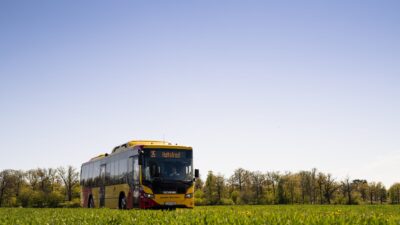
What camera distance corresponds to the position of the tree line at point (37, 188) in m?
87.1

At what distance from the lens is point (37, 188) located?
330 ft

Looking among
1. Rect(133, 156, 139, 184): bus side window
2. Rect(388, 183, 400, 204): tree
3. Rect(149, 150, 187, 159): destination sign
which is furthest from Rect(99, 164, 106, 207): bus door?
Rect(388, 183, 400, 204): tree

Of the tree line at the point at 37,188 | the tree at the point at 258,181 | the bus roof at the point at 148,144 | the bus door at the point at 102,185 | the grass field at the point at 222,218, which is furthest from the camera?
the tree at the point at 258,181

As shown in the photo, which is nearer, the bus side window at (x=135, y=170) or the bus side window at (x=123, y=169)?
the bus side window at (x=135, y=170)

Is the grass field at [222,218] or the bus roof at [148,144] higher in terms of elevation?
the bus roof at [148,144]

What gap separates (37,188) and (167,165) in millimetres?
84880

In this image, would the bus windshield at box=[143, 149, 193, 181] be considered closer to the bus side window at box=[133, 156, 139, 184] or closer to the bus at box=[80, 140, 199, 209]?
the bus at box=[80, 140, 199, 209]

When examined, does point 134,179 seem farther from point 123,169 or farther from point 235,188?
point 235,188

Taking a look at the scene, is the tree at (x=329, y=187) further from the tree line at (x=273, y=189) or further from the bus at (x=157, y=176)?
the bus at (x=157, y=176)

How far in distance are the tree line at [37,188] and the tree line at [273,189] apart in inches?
1072

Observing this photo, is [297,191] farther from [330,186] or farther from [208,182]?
[208,182]

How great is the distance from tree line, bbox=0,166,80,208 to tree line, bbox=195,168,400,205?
27.2 meters

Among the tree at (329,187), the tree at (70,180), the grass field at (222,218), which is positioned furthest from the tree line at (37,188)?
the grass field at (222,218)

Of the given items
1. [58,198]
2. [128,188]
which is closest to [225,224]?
[128,188]
